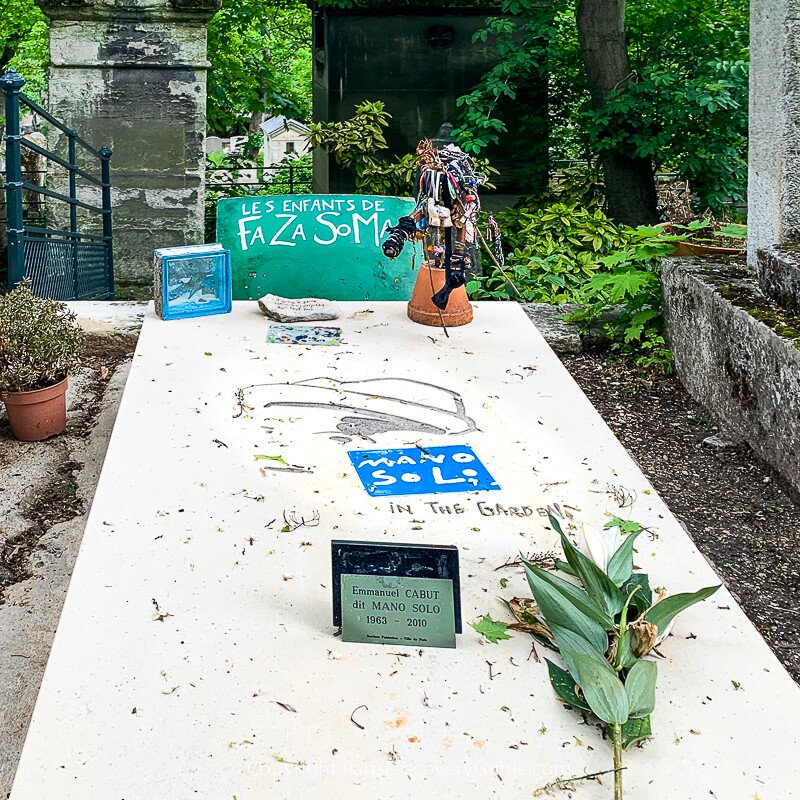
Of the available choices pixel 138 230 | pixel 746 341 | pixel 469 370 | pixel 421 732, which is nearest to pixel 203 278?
pixel 469 370

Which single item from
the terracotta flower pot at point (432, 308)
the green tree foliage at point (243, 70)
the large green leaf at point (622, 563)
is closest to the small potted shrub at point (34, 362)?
the terracotta flower pot at point (432, 308)

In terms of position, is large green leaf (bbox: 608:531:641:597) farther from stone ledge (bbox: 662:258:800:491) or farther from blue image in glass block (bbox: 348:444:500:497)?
stone ledge (bbox: 662:258:800:491)

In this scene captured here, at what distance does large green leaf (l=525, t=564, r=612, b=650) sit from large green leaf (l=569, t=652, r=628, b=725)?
0.11m

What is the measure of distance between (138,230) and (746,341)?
15.5 feet

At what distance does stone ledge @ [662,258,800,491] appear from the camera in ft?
12.0

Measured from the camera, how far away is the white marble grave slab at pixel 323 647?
5.10 feet

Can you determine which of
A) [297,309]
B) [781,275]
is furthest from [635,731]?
[781,275]

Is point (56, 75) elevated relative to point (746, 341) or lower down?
elevated

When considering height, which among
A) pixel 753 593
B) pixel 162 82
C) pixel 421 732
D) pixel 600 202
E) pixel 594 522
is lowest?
pixel 753 593

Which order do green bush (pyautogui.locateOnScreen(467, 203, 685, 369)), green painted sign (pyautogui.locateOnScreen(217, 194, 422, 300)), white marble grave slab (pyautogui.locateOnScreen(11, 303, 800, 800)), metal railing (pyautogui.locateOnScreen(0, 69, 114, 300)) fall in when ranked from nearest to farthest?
white marble grave slab (pyautogui.locateOnScreen(11, 303, 800, 800))
green painted sign (pyautogui.locateOnScreen(217, 194, 422, 300))
green bush (pyautogui.locateOnScreen(467, 203, 685, 369))
metal railing (pyautogui.locateOnScreen(0, 69, 114, 300))

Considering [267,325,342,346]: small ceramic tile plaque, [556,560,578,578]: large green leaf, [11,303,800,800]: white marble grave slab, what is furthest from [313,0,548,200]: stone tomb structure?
[556,560,578,578]: large green leaf

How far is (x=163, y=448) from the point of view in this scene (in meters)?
2.79

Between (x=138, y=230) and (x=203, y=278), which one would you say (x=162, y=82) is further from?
(x=203, y=278)

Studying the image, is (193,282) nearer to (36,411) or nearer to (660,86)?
(36,411)
